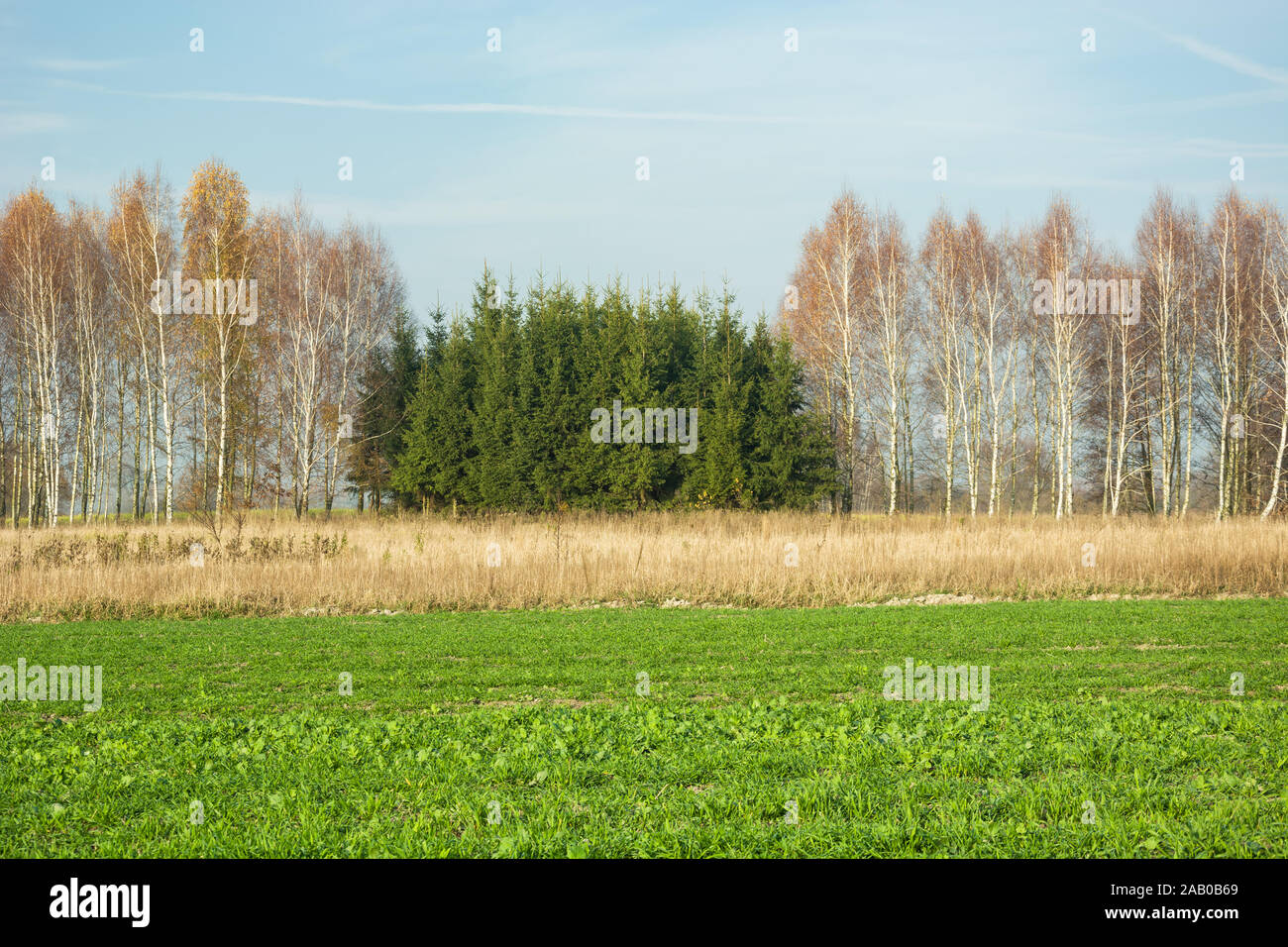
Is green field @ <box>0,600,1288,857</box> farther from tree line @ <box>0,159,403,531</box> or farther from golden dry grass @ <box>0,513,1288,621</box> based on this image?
tree line @ <box>0,159,403,531</box>

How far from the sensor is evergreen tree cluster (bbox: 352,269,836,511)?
3622 centimetres

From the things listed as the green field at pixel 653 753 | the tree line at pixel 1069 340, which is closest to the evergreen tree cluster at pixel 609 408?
the tree line at pixel 1069 340

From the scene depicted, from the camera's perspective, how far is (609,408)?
37.4 metres

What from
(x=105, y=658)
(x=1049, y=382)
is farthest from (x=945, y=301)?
(x=105, y=658)

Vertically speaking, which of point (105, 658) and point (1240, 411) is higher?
point (1240, 411)

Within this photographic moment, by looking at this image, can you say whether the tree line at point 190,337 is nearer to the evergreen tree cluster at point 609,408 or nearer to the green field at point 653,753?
the evergreen tree cluster at point 609,408

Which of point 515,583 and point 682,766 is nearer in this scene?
point 682,766

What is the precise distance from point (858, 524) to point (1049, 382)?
741 inches

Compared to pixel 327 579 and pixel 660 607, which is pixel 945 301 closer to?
pixel 660 607

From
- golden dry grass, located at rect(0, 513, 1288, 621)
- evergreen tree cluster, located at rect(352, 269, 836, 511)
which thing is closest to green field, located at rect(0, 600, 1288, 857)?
golden dry grass, located at rect(0, 513, 1288, 621)

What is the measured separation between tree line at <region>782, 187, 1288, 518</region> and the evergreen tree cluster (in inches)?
120

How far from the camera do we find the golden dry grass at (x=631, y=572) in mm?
18391

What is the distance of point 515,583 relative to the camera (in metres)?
19.2

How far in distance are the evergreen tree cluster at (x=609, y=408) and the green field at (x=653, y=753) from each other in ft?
73.8
